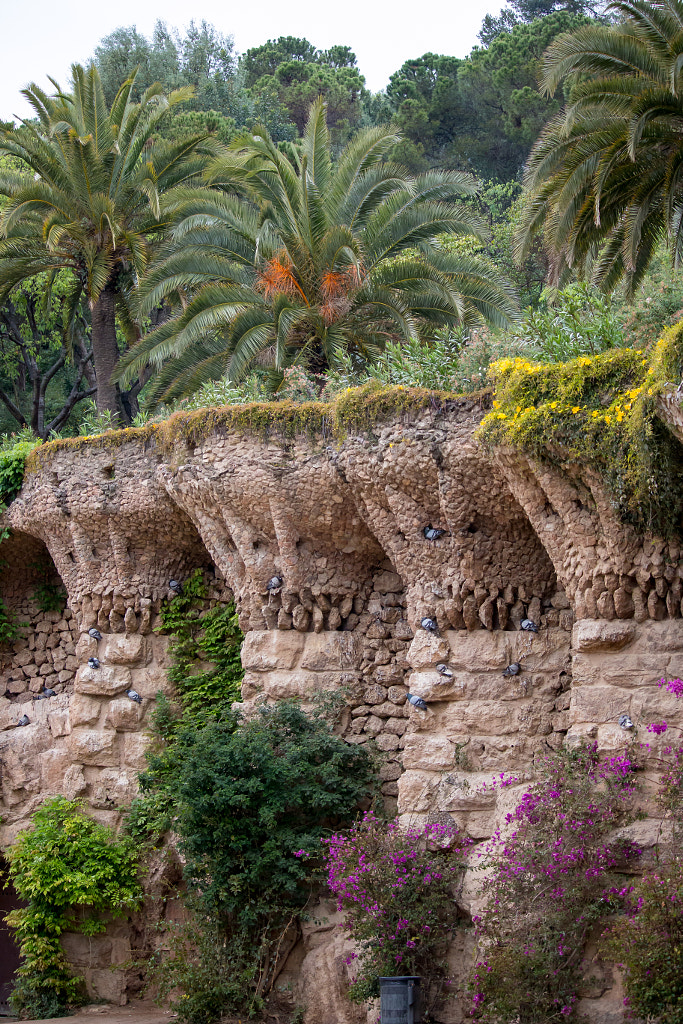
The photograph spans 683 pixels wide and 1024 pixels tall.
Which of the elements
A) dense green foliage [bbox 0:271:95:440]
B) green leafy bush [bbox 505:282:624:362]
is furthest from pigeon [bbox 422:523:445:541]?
dense green foliage [bbox 0:271:95:440]

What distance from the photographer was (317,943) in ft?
35.3

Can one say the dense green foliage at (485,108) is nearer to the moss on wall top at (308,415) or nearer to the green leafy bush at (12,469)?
the green leafy bush at (12,469)

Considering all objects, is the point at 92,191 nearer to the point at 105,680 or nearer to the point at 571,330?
the point at 105,680

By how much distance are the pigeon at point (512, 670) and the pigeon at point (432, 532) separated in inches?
57.0

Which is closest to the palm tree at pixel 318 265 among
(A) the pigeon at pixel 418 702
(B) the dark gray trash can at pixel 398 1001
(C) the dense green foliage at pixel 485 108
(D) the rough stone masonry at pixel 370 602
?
(D) the rough stone masonry at pixel 370 602

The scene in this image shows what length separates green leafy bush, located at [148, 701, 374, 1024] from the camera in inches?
411

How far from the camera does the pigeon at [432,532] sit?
424 inches

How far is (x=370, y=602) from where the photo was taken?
12.1 meters

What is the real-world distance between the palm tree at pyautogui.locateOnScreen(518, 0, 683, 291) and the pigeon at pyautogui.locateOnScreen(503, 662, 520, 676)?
4.73m

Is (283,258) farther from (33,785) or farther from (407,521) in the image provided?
(33,785)

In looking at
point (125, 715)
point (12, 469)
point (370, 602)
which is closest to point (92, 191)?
point (12, 469)

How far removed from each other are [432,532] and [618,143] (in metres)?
4.95

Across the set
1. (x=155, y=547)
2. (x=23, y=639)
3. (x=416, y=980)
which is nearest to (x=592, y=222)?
(x=155, y=547)

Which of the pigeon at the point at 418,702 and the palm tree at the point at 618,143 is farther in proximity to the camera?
the palm tree at the point at 618,143
